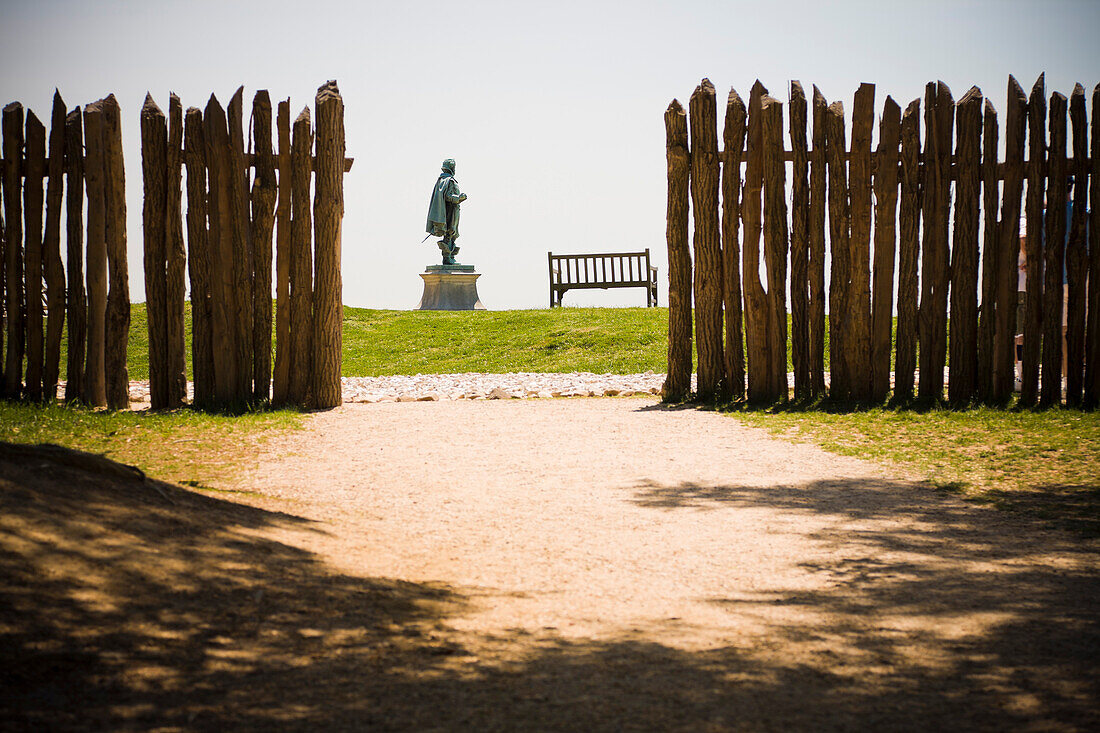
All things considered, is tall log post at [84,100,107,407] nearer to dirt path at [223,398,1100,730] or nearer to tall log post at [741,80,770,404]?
dirt path at [223,398,1100,730]

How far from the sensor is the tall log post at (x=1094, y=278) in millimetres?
8242

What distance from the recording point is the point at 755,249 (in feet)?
28.6

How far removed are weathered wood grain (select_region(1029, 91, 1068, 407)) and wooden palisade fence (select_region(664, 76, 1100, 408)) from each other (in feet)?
0.04

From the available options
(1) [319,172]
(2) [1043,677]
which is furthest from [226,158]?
(2) [1043,677]

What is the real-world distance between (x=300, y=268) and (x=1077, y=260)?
23.6 ft

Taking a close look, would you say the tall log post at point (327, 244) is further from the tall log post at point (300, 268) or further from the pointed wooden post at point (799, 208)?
the pointed wooden post at point (799, 208)

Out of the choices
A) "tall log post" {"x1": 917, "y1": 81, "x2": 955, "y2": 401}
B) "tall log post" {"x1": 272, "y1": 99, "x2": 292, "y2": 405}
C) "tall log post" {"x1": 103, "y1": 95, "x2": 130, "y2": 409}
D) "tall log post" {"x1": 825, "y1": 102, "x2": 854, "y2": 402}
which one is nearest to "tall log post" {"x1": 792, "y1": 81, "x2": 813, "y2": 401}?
"tall log post" {"x1": 825, "y1": 102, "x2": 854, "y2": 402}

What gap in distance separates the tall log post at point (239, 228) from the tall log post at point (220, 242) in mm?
33

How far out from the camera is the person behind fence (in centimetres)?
2438

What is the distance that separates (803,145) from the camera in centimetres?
849

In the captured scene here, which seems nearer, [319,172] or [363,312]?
[319,172]

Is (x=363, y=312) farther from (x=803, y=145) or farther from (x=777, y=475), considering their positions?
(x=777, y=475)

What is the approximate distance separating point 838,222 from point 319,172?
16.1ft

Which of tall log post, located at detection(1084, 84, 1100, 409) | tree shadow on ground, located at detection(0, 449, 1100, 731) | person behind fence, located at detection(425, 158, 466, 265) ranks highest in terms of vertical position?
person behind fence, located at detection(425, 158, 466, 265)
